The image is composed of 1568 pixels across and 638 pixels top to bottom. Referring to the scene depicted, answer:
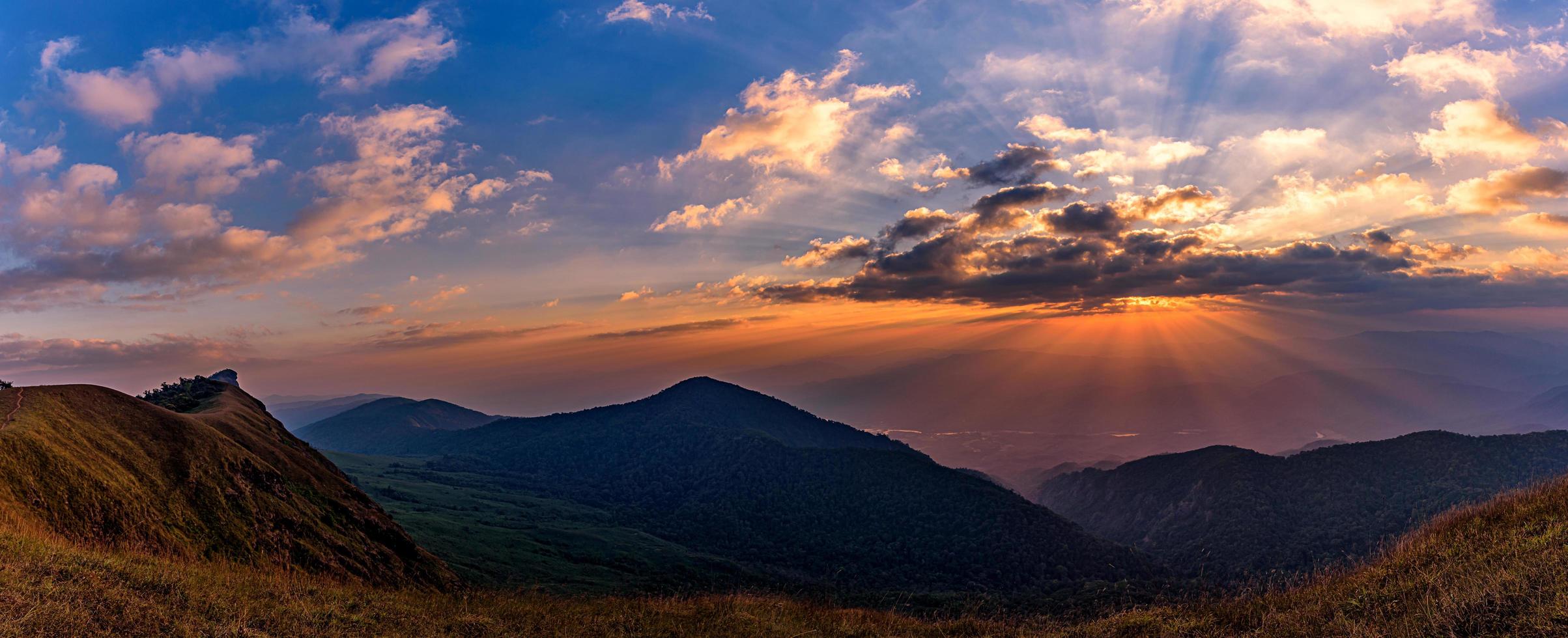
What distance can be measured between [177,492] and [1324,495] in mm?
185619

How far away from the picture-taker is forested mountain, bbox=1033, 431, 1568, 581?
120250 millimetres

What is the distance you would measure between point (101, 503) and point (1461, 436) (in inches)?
8782

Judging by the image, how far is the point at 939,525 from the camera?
171750mm

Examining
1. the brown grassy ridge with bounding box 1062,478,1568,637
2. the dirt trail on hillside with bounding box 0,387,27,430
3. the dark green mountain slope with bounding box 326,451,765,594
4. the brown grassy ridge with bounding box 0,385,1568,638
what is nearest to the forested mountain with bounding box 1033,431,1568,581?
the dark green mountain slope with bounding box 326,451,765,594

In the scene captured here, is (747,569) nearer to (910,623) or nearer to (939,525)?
(939,525)

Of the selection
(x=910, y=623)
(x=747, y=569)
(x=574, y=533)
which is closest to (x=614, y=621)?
(x=910, y=623)

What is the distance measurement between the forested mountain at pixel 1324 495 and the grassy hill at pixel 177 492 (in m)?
A: 127

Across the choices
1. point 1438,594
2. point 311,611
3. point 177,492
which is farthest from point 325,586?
point 1438,594

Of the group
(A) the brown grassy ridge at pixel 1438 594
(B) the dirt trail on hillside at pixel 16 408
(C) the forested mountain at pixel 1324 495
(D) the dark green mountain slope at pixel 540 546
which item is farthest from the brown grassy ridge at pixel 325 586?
(C) the forested mountain at pixel 1324 495

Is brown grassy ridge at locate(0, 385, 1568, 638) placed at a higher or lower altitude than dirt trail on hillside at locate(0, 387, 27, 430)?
lower

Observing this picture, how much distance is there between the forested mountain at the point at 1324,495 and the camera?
120250 mm

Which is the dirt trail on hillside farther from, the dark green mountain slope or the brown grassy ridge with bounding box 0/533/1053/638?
the dark green mountain slope

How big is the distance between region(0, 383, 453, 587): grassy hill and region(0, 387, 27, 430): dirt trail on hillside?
0.11m

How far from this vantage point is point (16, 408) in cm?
2284
